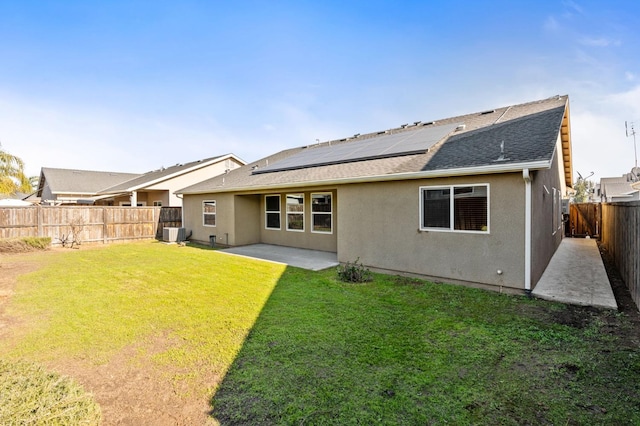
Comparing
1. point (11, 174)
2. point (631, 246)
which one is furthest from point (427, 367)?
point (11, 174)

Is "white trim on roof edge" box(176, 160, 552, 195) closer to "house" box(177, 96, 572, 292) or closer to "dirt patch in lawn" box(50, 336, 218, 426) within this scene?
"house" box(177, 96, 572, 292)

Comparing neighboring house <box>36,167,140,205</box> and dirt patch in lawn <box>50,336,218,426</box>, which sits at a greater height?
neighboring house <box>36,167,140,205</box>

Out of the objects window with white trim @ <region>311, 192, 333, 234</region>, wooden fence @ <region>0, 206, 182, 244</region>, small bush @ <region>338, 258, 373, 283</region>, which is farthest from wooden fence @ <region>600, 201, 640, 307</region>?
wooden fence @ <region>0, 206, 182, 244</region>

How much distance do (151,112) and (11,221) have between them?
7638 millimetres

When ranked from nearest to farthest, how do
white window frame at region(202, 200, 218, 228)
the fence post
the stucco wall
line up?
the stucco wall → white window frame at region(202, 200, 218, 228) → the fence post

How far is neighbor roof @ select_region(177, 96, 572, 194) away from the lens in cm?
641

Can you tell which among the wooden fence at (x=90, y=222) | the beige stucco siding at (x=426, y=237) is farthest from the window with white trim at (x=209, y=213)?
the beige stucco siding at (x=426, y=237)

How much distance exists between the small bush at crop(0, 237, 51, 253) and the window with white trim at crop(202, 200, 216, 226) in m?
6.34

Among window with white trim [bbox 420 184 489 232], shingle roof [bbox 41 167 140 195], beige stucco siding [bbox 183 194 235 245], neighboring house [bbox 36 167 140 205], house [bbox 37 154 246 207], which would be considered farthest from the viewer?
shingle roof [bbox 41 167 140 195]

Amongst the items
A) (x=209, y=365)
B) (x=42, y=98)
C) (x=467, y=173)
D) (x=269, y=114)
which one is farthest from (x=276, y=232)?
(x=42, y=98)

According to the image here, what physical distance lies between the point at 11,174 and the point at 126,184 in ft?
23.9

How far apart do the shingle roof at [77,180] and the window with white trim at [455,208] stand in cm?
2715

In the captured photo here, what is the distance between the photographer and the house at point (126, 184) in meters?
20.0

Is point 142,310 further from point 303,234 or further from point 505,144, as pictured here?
point 505,144
